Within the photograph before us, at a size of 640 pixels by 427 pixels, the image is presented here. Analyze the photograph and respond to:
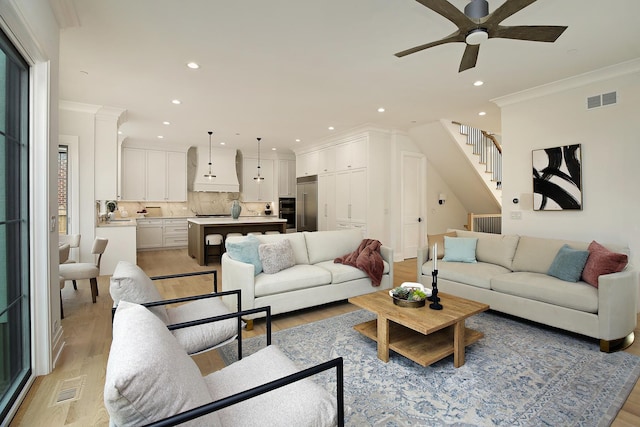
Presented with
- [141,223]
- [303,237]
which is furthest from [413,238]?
[141,223]

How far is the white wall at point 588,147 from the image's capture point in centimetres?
340

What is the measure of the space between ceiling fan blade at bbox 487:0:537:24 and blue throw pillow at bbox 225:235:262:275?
2.85 meters

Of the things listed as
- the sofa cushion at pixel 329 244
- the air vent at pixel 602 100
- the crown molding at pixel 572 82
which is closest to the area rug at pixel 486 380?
the sofa cushion at pixel 329 244

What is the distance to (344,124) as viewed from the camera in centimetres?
602

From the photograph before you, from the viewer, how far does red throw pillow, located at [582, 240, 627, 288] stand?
8.61ft

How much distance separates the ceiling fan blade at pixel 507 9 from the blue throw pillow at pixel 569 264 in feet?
7.78

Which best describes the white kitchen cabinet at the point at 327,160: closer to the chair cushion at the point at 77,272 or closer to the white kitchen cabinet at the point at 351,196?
the white kitchen cabinet at the point at 351,196

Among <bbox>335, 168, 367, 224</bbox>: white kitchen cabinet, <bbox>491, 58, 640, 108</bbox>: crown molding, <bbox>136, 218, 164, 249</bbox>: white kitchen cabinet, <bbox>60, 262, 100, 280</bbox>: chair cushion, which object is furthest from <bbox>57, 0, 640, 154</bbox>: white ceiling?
<bbox>136, 218, 164, 249</bbox>: white kitchen cabinet

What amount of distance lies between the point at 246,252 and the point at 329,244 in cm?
128

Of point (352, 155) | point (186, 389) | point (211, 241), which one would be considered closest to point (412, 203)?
point (352, 155)

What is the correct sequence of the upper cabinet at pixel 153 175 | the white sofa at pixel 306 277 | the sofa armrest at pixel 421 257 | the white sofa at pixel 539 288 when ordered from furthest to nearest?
1. the upper cabinet at pixel 153 175
2. the sofa armrest at pixel 421 257
3. the white sofa at pixel 306 277
4. the white sofa at pixel 539 288

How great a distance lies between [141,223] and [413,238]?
22.4 feet

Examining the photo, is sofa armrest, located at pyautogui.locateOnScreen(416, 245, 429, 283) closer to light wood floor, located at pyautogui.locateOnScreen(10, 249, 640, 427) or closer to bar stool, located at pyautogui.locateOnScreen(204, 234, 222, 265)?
light wood floor, located at pyautogui.locateOnScreen(10, 249, 640, 427)

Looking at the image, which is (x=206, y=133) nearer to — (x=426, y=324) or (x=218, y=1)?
(x=218, y=1)
